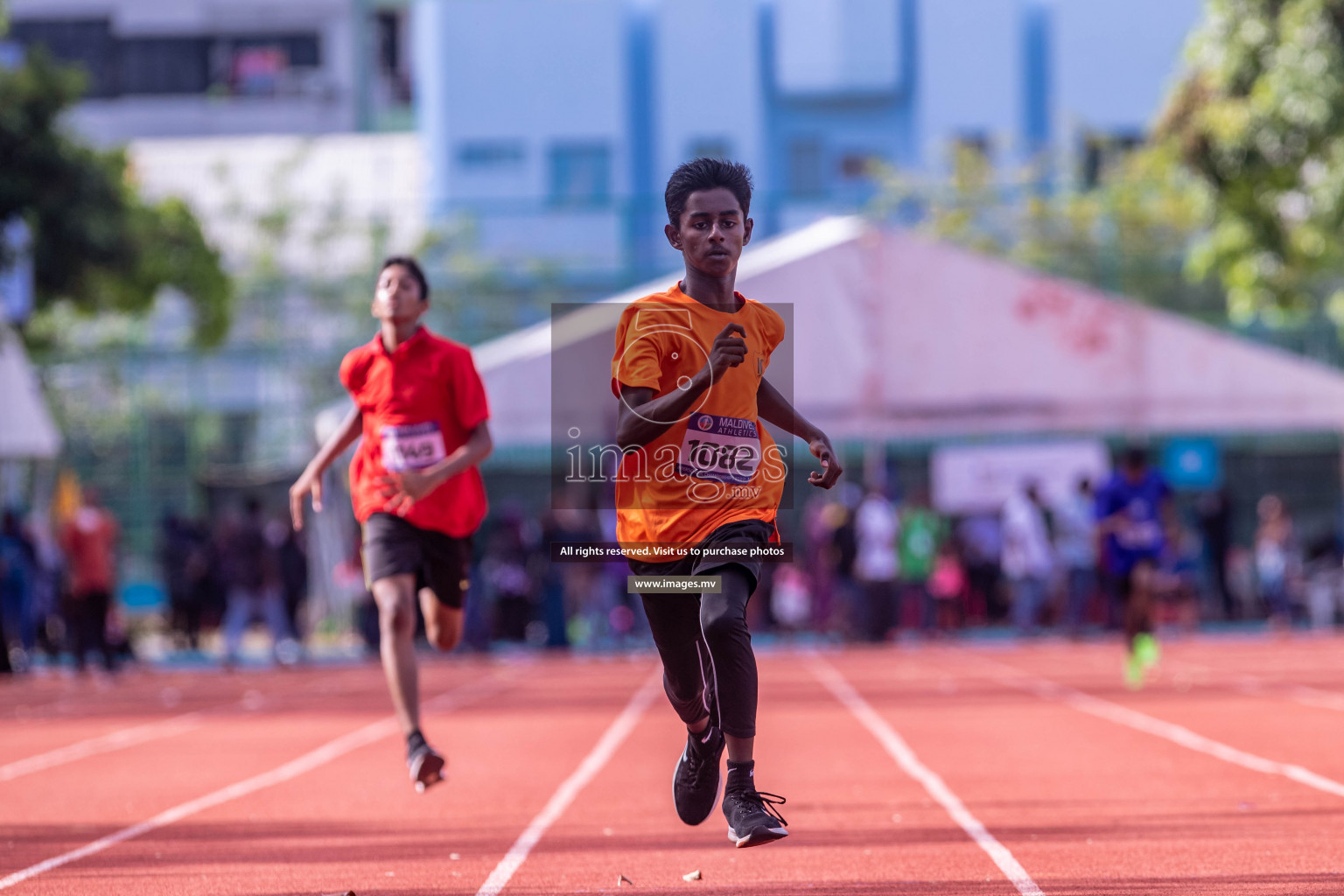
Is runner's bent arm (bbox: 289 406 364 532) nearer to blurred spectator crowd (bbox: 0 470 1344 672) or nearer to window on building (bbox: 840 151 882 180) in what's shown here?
blurred spectator crowd (bbox: 0 470 1344 672)

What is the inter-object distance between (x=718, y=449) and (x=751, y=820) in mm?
977

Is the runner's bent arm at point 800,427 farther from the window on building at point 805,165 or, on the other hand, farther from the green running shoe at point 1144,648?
the window on building at point 805,165

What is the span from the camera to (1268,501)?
2330cm

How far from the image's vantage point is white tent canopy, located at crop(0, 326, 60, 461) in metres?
19.1

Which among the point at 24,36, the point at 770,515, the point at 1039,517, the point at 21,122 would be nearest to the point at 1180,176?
the point at 1039,517

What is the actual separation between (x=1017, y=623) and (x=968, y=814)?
14487mm

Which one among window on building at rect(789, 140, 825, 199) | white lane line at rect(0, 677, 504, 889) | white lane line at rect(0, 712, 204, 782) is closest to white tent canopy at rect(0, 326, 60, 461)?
white lane line at rect(0, 712, 204, 782)

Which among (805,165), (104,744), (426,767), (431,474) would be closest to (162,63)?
(805,165)

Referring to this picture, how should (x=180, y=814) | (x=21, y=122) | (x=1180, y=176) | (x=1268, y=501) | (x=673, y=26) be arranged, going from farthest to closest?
(x=673, y=26) < (x=1268, y=501) < (x=1180, y=176) < (x=21, y=122) < (x=180, y=814)

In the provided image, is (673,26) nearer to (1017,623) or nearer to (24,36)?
(24,36)

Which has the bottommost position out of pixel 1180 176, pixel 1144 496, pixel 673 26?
pixel 1144 496

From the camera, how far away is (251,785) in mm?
9039

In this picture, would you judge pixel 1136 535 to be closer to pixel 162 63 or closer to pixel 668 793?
pixel 668 793

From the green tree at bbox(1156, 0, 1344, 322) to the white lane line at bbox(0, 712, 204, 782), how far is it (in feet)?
34.2
